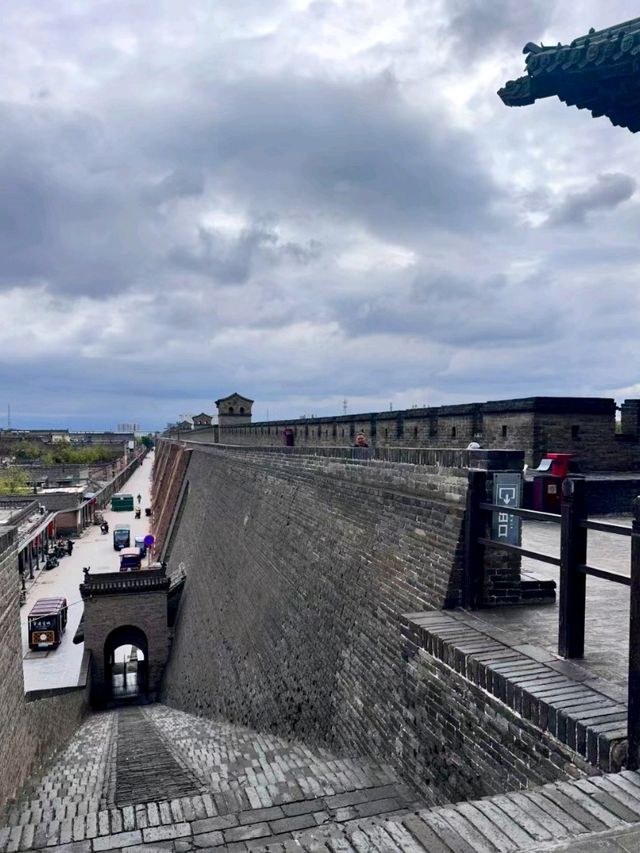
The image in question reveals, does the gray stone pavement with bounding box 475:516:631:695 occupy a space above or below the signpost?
above

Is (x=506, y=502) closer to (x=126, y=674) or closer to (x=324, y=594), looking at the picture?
(x=324, y=594)

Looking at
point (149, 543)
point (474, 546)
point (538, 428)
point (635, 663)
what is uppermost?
point (538, 428)

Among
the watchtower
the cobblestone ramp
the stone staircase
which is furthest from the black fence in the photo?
the watchtower

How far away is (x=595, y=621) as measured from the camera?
16.4 ft

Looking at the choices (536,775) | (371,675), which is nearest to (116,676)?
(371,675)

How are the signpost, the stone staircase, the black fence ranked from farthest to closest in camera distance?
the signpost → the black fence → the stone staircase

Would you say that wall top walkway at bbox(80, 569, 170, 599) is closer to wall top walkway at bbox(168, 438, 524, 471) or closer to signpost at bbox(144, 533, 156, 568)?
wall top walkway at bbox(168, 438, 524, 471)

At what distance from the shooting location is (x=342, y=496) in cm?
875

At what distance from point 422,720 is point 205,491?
1837 centimetres

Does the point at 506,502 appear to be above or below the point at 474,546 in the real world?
above

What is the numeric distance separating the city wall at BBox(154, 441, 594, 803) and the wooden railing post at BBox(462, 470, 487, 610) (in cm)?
10

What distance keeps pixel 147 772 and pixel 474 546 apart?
5749 mm

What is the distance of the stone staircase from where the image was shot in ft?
8.17

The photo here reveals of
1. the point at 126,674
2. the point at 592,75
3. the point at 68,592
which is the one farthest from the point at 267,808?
the point at 68,592
